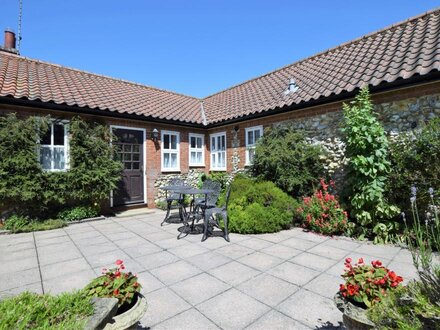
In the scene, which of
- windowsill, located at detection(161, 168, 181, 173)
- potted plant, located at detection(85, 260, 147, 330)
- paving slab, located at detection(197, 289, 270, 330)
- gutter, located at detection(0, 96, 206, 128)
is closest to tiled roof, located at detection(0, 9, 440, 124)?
gutter, located at detection(0, 96, 206, 128)

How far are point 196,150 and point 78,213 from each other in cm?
568

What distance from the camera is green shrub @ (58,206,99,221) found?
698cm

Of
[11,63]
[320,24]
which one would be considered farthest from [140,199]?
[320,24]

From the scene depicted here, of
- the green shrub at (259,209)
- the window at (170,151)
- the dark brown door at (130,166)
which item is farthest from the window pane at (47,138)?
the green shrub at (259,209)

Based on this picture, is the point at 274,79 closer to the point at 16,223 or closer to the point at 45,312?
the point at 16,223

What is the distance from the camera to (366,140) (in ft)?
17.0

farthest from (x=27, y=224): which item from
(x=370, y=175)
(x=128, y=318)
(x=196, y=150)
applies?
(x=370, y=175)

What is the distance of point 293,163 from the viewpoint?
698cm

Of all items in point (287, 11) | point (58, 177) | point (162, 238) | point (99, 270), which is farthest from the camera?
point (287, 11)

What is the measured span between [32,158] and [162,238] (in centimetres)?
431

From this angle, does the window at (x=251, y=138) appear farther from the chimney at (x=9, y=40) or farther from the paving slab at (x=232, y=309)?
the chimney at (x=9, y=40)

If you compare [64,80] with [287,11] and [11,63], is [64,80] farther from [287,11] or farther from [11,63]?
[287,11]

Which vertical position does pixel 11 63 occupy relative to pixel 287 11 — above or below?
below

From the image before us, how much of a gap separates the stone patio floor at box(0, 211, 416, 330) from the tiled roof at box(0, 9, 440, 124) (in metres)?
4.07
